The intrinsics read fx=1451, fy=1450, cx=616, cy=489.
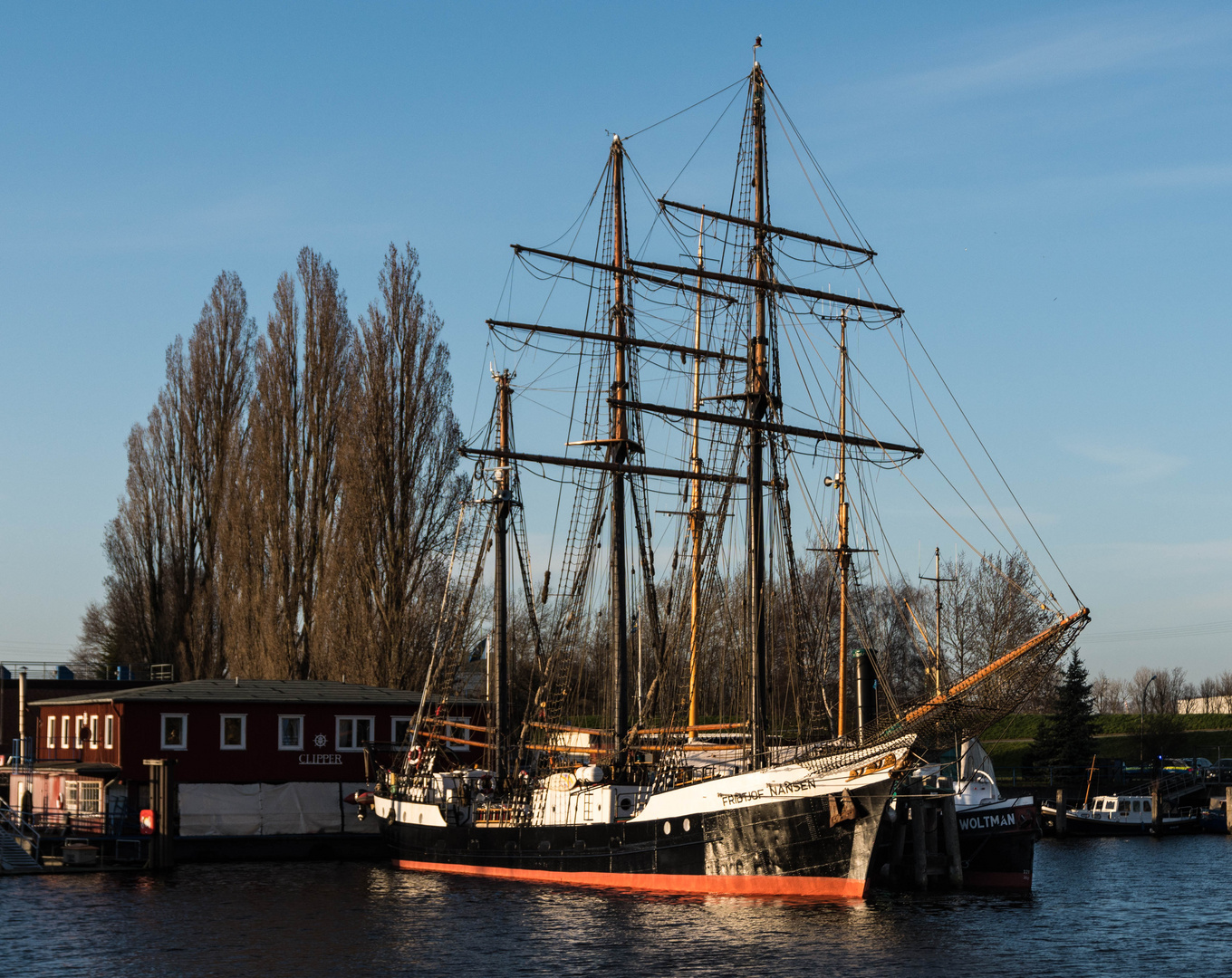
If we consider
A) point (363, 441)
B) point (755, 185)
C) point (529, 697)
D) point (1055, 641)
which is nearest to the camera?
point (1055, 641)

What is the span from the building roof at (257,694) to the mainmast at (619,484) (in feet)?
36.0

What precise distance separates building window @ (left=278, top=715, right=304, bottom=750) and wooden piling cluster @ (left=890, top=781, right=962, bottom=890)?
73.1ft

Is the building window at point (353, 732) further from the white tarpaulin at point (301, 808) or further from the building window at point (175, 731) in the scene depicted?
the building window at point (175, 731)

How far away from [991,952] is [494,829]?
18394 millimetres

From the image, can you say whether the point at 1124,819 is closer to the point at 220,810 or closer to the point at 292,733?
the point at 292,733

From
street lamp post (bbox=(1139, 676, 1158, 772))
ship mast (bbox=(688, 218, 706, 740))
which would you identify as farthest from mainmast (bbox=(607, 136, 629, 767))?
street lamp post (bbox=(1139, 676, 1158, 772))

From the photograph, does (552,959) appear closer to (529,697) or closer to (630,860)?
(630,860)

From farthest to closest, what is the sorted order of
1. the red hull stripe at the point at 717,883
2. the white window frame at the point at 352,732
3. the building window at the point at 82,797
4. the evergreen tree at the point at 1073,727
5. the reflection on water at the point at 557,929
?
the evergreen tree at the point at 1073,727 < the white window frame at the point at 352,732 < the building window at the point at 82,797 < the red hull stripe at the point at 717,883 < the reflection on water at the point at 557,929

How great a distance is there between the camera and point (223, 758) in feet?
167

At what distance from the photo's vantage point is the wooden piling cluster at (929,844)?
39281mm

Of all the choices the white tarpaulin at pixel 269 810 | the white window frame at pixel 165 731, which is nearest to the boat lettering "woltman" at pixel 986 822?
the white tarpaulin at pixel 269 810

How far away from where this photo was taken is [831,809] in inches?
1369

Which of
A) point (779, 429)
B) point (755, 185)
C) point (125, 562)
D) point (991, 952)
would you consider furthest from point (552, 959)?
point (125, 562)

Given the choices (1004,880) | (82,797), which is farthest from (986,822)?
(82,797)
